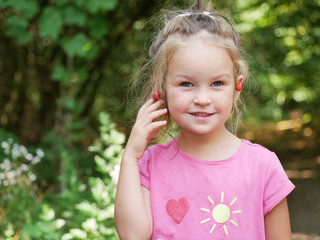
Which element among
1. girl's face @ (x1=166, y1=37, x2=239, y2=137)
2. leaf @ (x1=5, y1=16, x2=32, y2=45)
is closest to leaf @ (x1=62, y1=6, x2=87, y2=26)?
leaf @ (x1=5, y1=16, x2=32, y2=45)

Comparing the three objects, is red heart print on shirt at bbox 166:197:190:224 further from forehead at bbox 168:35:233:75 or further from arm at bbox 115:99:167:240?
forehead at bbox 168:35:233:75

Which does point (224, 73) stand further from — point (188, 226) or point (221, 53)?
point (188, 226)

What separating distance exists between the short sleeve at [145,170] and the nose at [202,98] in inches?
13.7

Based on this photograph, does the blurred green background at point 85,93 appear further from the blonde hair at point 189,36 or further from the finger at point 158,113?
the finger at point 158,113

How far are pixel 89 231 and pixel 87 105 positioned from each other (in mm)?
2827

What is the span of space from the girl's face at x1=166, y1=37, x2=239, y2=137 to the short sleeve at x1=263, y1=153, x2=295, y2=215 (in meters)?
0.26

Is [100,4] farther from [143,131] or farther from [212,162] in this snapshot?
[212,162]

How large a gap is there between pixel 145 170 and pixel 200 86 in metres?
0.41

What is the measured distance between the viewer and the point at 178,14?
186cm

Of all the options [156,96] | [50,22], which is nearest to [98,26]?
[50,22]

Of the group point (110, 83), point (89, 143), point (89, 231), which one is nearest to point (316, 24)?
point (110, 83)

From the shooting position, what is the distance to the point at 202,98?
1.62 meters

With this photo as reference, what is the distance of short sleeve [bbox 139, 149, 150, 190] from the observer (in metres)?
1.79

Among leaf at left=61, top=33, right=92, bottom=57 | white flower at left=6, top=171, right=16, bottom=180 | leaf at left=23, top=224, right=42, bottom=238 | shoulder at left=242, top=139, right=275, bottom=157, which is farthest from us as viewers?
leaf at left=61, top=33, right=92, bottom=57
